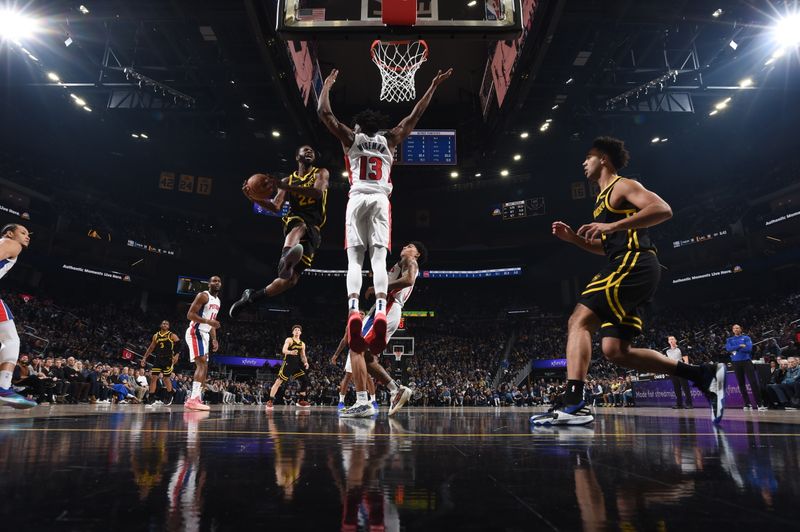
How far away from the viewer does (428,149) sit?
16172mm

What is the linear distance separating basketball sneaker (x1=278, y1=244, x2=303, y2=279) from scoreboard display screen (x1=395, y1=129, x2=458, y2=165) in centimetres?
1232

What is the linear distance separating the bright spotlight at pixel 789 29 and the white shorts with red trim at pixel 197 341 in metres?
15.1

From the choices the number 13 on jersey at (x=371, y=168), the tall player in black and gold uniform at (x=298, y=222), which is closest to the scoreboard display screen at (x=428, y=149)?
the tall player in black and gold uniform at (x=298, y=222)

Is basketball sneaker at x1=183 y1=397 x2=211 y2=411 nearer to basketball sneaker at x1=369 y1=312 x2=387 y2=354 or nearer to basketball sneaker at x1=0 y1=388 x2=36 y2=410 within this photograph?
basketball sneaker at x1=0 y1=388 x2=36 y2=410

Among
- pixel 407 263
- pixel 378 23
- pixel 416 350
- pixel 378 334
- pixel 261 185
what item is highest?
pixel 378 23

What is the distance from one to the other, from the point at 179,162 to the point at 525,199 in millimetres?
19470

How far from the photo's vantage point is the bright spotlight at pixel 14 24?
36.4 feet

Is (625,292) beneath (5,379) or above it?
above

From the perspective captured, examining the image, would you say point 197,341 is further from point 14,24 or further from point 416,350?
point 416,350

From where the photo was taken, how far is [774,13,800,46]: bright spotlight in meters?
11.3

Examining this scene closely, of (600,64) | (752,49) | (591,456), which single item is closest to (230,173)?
(600,64)

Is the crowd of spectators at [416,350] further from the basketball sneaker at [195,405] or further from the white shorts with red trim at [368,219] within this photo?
the white shorts with red trim at [368,219]

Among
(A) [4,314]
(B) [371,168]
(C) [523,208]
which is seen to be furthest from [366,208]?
(C) [523,208]

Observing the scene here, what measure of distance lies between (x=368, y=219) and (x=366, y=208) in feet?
0.35
